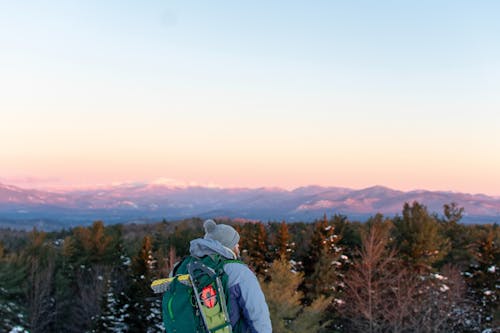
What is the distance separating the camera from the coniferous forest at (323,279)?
33.8 metres

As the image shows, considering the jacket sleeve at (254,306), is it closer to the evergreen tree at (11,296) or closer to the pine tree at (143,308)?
the evergreen tree at (11,296)

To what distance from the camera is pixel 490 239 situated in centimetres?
4212

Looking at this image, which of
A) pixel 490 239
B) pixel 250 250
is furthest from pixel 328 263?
pixel 490 239

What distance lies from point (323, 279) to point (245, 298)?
111 feet

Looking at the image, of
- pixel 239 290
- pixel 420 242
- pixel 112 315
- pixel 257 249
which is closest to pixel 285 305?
pixel 112 315

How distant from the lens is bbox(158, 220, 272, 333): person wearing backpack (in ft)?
13.7

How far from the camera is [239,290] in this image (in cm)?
422

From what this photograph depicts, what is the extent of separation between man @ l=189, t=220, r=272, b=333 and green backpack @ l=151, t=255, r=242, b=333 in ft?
0.17

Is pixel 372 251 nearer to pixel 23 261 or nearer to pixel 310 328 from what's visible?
pixel 310 328

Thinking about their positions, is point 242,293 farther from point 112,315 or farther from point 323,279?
point 112,315

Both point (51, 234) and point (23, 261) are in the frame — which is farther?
point (51, 234)

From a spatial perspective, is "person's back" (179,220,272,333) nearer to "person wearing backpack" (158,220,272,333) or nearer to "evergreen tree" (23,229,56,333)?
"person wearing backpack" (158,220,272,333)

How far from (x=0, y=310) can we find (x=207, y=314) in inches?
1451

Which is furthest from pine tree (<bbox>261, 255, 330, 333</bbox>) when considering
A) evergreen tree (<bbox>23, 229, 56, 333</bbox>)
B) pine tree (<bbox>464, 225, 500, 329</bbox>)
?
evergreen tree (<bbox>23, 229, 56, 333</bbox>)
